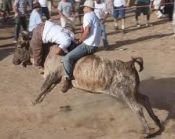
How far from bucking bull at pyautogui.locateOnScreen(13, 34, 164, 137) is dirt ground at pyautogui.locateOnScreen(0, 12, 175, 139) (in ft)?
1.74

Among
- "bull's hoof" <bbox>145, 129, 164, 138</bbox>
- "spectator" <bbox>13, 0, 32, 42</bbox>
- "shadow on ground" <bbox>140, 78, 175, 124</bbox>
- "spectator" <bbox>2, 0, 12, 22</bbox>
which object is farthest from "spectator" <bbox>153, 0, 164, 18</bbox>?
"bull's hoof" <bbox>145, 129, 164, 138</bbox>

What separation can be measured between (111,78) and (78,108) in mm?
1979

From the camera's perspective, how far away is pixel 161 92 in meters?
12.5

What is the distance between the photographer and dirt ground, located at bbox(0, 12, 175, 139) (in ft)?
34.4

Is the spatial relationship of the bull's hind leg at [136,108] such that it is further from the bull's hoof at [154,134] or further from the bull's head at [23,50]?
the bull's head at [23,50]

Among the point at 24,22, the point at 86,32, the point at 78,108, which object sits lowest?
the point at 78,108

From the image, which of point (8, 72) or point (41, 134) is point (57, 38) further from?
point (8, 72)

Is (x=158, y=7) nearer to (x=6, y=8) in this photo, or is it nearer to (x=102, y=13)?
(x=102, y=13)

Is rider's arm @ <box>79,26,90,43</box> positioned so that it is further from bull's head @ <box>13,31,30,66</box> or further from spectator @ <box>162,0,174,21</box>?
spectator @ <box>162,0,174,21</box>

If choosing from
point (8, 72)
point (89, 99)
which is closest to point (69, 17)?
point (8, 72)

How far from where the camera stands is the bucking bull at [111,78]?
32.8ft

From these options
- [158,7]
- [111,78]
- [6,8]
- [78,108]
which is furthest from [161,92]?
[6,8]

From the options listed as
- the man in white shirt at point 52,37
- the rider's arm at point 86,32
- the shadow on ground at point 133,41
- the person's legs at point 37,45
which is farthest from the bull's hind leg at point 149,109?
the shadow on ground at point 133,41

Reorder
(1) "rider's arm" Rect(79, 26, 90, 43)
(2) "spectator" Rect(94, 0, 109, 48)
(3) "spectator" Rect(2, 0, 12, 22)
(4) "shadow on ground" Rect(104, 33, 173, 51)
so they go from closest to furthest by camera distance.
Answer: (1) "rider's arm" Rect(79, 26, 90, 43)
(2) "spectator" Rect(94, 0, 109, 48)
(4) "shadow on ground" Rect(104, 33, 173, 51)
(3) "spectator" Rect(2, 0, 12, 22)
